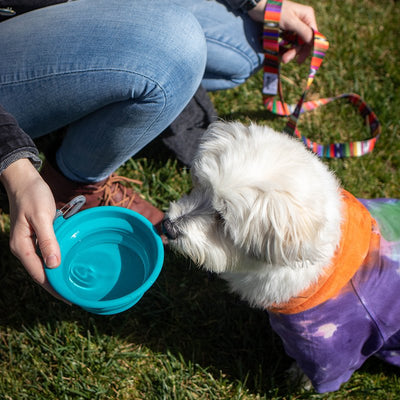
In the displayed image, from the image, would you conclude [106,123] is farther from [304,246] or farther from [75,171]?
[304,246]

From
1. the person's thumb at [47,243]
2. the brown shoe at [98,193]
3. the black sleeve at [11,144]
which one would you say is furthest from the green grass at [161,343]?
the black sleeve at [11,144]

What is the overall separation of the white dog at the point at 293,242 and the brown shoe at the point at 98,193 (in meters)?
0.75

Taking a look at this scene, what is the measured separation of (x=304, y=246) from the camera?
141 cm

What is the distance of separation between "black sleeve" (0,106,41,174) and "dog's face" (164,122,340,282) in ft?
2.10

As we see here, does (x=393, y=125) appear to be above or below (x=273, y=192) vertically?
below

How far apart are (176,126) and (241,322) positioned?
1327 millimetres

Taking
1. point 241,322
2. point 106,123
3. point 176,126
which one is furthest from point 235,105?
point 241,322

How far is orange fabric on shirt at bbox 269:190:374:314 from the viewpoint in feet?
5.38

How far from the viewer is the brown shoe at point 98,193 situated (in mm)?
2260

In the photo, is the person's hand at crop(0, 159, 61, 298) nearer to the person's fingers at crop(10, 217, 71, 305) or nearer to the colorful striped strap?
the person's fingers at crop(10, 217, 71, 305)

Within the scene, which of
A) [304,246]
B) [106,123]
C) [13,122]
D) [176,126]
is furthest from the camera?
[176,126]

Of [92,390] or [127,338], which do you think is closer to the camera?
[92,390]

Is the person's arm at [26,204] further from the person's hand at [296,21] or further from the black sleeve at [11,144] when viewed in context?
the person's hand at [296,21]

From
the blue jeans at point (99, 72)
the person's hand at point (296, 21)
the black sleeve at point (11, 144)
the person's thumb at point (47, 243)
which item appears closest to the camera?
the person's thumb at point (47, 243)
